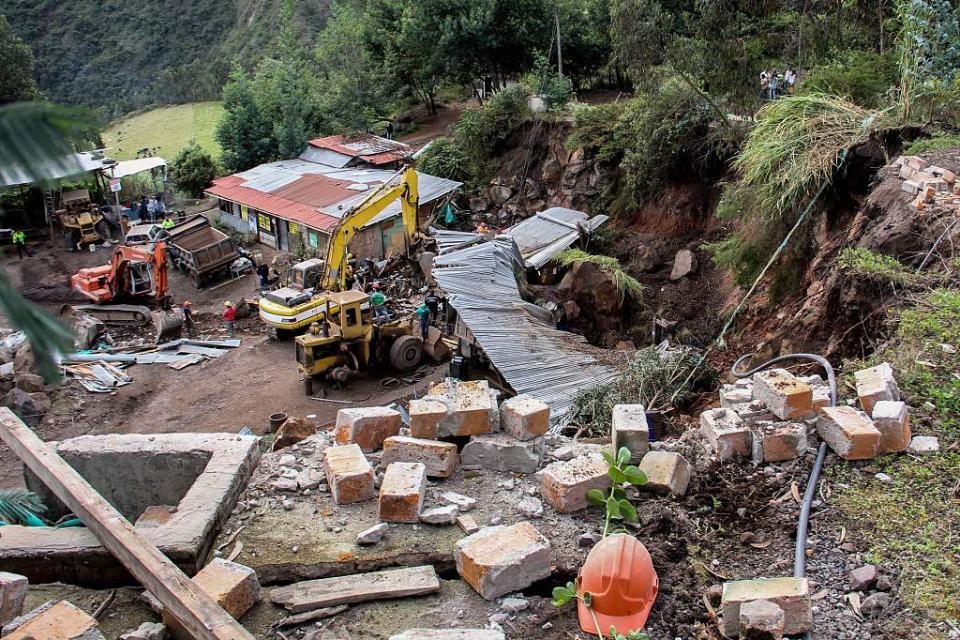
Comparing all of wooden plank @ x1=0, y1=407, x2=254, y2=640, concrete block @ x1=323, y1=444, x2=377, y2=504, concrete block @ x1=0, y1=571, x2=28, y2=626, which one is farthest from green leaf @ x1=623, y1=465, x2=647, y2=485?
concrete block @ x1=0, y1=571, x2=28, y2=626

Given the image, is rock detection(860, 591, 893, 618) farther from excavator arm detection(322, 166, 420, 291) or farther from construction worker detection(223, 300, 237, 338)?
construction worker detection(223, 300, 237, 338)

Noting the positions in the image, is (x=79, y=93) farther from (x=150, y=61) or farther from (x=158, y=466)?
(x=158, y=466)

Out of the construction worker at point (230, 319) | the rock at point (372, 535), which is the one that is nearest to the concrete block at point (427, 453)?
the rock at point (372, 535)

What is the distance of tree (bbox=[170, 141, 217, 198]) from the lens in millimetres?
28750

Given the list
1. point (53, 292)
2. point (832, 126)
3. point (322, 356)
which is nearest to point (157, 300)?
point (53, 292)

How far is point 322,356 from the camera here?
14125mm

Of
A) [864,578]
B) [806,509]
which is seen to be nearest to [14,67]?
[806,509]

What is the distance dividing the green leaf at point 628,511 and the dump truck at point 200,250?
17446mm

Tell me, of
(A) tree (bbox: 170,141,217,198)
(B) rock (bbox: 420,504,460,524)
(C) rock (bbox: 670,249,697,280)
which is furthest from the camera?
(A) tree (bbox: 170,141,217,198)

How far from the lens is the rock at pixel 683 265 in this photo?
16.2 m

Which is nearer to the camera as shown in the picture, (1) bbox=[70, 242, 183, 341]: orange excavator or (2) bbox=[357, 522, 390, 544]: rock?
(2) bbox=[357, 522, 390, 544]: rock

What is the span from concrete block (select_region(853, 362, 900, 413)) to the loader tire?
9.78 m

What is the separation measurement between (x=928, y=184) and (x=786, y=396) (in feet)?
13.0

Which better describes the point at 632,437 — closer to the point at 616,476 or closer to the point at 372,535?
→ the point at 616,476
